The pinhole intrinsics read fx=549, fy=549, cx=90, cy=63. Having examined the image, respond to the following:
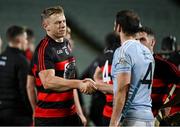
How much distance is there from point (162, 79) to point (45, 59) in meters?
1.29

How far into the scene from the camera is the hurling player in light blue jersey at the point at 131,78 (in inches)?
183

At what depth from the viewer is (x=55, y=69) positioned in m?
5.34

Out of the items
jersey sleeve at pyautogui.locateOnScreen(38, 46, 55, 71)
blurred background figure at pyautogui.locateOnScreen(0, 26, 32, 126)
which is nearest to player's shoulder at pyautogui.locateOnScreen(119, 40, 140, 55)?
jersey sleeve at pyautogui.locateOnScreen(38, 46, 55, 71)

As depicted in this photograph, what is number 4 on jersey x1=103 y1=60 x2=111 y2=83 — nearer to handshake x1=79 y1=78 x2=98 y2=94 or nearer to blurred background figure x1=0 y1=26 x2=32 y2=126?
handshake x1=79 y1=78 x2=98 y2=94

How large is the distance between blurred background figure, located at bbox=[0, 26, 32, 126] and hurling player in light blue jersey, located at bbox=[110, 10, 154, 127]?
2639 millimetres

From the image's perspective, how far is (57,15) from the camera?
17.5 feet

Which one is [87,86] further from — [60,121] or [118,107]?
[60,121]

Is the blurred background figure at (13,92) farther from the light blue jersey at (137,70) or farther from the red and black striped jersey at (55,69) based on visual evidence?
the light blue jersey at (137,70)

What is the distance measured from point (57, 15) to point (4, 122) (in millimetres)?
2556

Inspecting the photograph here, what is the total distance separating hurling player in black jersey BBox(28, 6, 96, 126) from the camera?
202 inches

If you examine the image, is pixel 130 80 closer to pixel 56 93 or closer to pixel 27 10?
pixel 56 93

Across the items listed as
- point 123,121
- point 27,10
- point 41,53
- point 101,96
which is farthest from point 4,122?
point 27,10

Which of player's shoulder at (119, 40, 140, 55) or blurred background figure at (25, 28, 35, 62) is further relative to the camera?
blurred background figure at (25, 28, 35, 62)

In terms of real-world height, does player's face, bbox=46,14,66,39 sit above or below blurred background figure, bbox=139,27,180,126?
above
